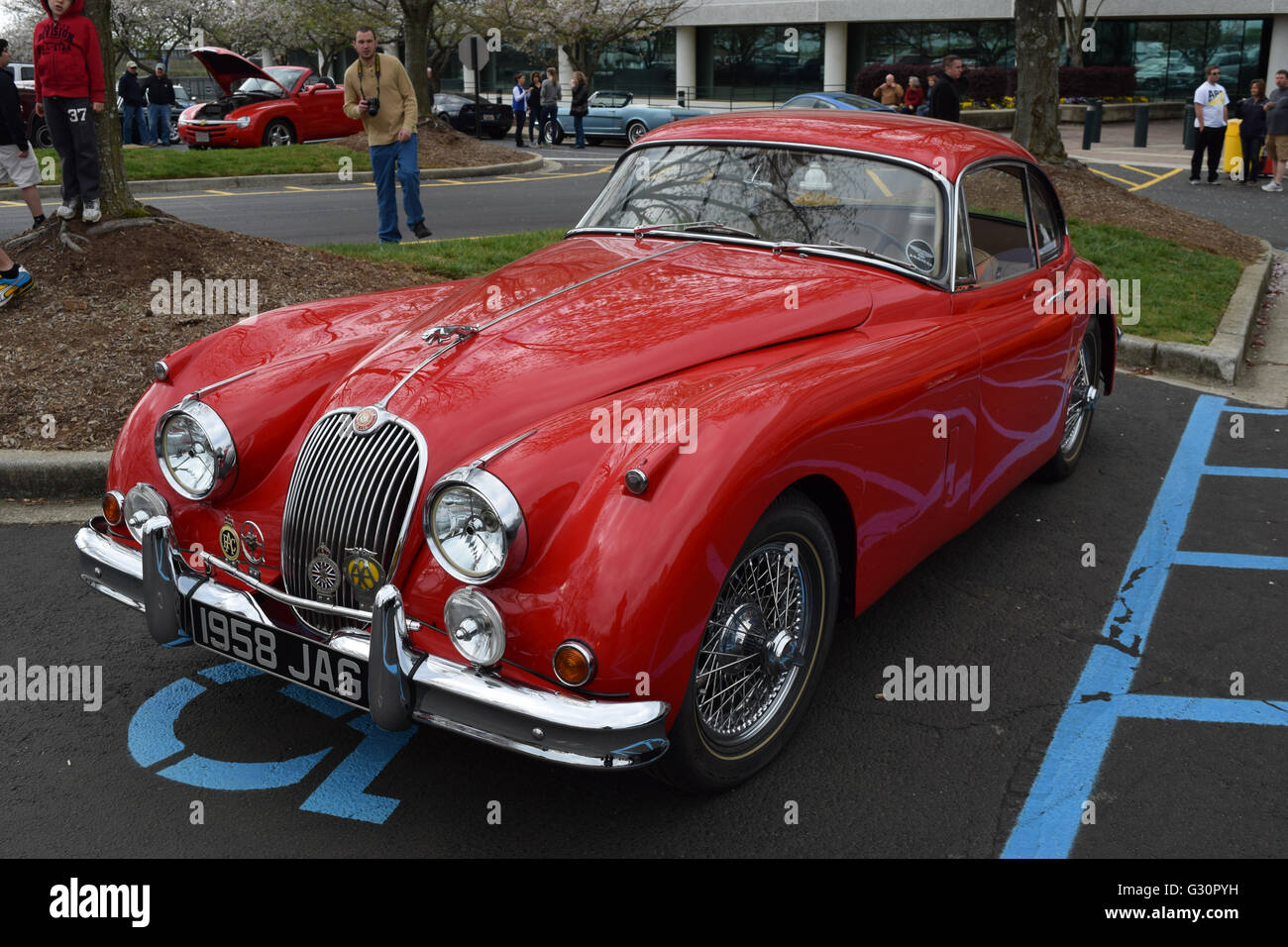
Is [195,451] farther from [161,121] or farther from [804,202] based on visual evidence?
[161,121]

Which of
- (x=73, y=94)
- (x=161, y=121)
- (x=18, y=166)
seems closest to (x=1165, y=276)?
(x=73, y=94)

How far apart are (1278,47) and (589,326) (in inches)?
1550

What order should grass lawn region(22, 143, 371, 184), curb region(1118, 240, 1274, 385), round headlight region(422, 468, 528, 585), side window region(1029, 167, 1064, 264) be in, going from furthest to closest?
grass lawn region(22, 143, 371, 184)
curb region(1118, 240, 1274, 385)
side window region(1029, 167, 1064, 264)
round headlight region(422, 468, 528, 585)

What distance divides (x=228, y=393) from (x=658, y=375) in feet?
4.50

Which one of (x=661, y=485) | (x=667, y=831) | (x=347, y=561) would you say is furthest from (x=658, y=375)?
(x=667, y=831)

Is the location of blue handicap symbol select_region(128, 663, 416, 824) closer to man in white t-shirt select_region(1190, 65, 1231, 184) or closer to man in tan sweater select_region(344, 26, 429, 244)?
man in tan sweater select_region(344, 26, 429, 244)

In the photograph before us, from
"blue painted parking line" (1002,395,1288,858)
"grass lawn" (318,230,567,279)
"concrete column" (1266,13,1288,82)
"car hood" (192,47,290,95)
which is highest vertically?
"concrete column" (1266,13,1288,82)

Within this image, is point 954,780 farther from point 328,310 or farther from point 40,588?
point 40,588

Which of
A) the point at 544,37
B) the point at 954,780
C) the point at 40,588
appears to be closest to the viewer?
the point at 954,780

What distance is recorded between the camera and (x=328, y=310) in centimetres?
446

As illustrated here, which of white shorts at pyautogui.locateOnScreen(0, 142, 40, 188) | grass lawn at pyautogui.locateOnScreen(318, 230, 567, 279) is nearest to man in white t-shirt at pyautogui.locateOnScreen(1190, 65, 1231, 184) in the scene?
grass lawn at pyautogui.locateOnScreen(318, 230, 567, 279)

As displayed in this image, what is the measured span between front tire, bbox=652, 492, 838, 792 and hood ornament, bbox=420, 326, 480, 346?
113 cm

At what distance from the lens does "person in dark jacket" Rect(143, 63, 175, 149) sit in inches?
915

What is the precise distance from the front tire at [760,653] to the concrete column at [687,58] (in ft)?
146
